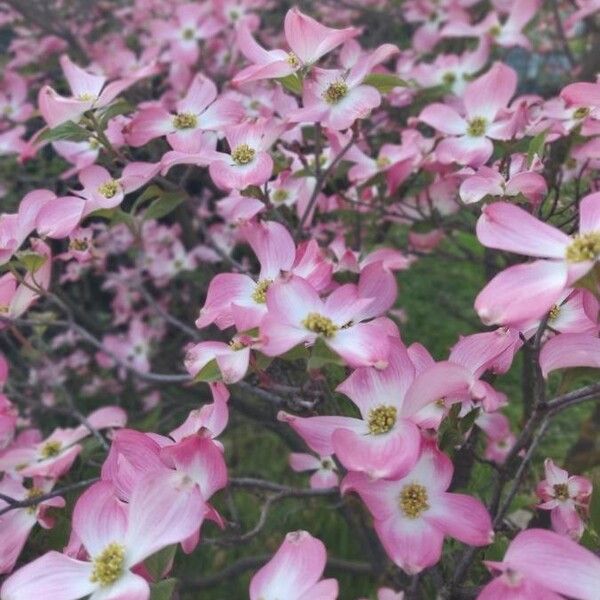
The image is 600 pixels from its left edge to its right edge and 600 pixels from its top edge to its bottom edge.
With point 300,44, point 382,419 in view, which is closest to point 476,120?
point 300,44

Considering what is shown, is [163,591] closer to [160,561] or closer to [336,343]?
[160,561]

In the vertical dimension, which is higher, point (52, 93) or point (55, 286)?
point (52, 93)

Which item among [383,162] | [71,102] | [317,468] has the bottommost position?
[317,468]

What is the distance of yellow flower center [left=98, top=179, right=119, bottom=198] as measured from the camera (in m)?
0.79

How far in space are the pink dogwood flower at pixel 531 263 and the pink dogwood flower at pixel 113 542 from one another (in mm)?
246

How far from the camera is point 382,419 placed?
23.0 inches

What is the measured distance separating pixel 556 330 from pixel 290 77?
1.18 ft

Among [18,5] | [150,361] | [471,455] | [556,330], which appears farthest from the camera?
[150,361]

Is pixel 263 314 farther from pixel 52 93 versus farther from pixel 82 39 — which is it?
pixel 82 39

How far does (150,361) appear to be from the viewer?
2.00 m

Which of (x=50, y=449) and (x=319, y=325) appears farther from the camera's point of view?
(x=50, y=449)

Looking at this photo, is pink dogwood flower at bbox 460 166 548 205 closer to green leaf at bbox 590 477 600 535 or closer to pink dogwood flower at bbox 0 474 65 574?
green leaf at bbox 590 477 600 535

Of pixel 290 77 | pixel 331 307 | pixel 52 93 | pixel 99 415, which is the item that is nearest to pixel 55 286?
pixel 99 415

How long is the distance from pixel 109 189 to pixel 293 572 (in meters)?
0.44
